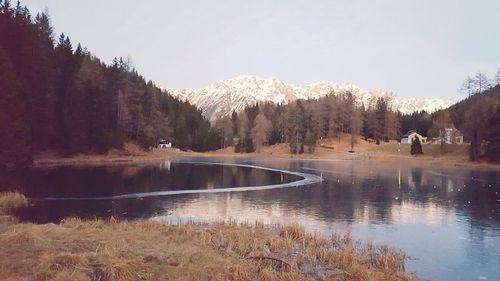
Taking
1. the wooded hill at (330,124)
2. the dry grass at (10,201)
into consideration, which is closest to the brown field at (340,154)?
the wooded hill at (330,124)

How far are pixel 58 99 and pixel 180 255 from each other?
8735 centimetres

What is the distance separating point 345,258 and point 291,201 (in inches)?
864

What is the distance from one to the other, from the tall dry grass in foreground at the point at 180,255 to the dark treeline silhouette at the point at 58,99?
29.2 metres

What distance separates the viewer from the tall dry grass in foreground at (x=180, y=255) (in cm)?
1425

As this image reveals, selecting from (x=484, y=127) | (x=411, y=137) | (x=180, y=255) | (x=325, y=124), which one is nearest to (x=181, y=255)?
(x=180, y=255)

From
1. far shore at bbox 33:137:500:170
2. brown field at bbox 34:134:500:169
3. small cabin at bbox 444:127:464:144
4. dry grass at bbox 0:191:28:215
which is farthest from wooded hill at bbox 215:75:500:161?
dry grass at bbox 0:191:28:215

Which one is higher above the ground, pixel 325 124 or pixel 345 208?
pixel 325 124

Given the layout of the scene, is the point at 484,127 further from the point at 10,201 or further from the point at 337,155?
the point at 10,201

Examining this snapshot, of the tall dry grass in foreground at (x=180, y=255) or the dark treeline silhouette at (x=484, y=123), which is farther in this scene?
the dark treeline silhouette at (x=484, y=123)

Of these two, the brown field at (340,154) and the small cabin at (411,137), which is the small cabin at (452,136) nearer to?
the brown field at (340,154)

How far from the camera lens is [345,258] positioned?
17375 millimetres

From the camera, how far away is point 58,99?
309 feet

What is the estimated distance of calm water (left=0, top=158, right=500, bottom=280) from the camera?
72.3 ft

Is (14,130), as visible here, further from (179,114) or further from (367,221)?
(179,114)
